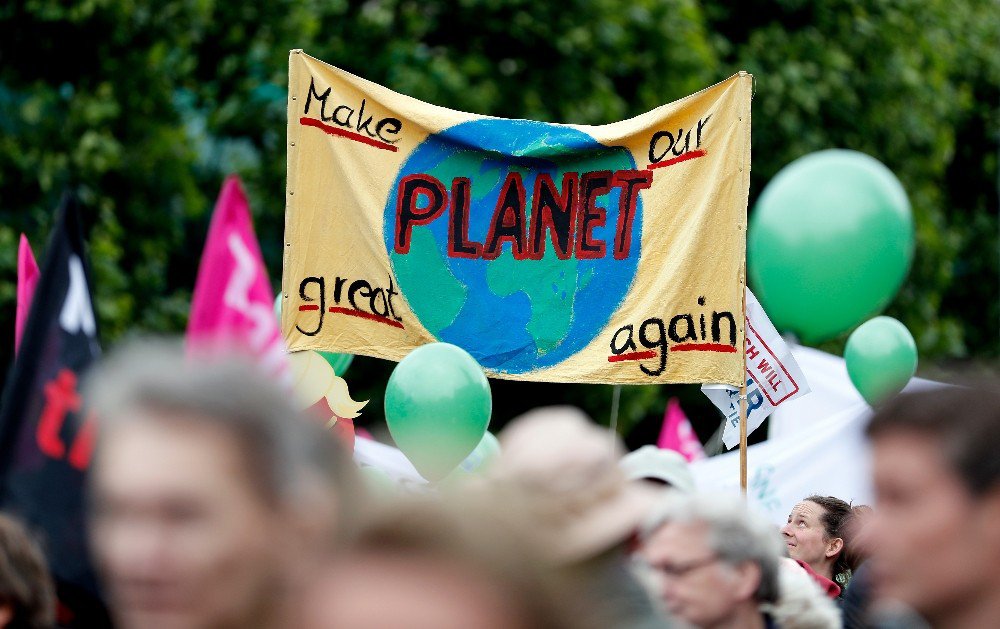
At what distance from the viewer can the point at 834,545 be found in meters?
5.20

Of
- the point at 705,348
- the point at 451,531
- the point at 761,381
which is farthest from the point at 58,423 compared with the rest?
the point at 761,381

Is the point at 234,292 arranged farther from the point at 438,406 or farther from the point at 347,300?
the point at 347,300

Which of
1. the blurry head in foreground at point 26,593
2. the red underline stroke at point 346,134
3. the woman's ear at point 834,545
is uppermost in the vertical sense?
the red underline stroke at point 346,134

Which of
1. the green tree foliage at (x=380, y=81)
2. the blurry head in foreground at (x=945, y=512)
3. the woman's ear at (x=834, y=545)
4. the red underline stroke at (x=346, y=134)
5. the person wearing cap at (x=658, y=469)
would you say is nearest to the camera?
the blurry head in foreground at (x=945, y=512)

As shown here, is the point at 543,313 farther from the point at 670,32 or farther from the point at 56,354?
the point at 670,32

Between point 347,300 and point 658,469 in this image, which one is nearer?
point 658,469

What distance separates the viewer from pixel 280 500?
181 cm

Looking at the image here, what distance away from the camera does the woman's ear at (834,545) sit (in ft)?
17.0

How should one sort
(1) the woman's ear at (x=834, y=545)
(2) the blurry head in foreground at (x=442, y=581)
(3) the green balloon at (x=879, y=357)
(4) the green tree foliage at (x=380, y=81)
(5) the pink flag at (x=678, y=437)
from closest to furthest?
(2) the blurry head in foreground at (x=442, y=581) < (1) the woman's ear at (x=834, y=545) < (3) the green balloon at (x=879, y=357) < (5) the pink flag at (x=678, y=437) < (4) the green tree foliage at (x=380, y=81)

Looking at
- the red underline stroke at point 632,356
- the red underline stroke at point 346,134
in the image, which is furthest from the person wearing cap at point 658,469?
the red underline stroke at point 346,134

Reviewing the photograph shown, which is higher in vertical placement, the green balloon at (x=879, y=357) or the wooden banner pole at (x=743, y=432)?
the green balloon at (x=879, y=357)

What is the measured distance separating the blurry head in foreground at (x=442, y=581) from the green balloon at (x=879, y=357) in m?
5.72

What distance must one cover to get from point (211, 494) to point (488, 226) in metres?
4.71

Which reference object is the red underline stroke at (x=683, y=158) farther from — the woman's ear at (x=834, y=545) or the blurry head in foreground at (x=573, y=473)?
the blurry head in foreground at (x=573, y=473)
